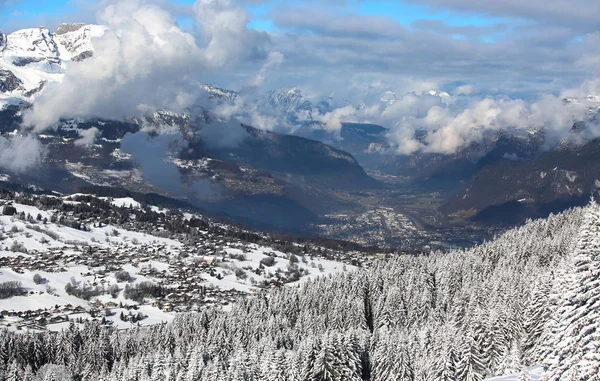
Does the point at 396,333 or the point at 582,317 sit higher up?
the point at 582,317

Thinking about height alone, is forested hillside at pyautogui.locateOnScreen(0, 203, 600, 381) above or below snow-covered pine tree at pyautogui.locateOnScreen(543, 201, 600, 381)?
below

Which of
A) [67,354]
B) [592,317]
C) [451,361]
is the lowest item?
[67,354]

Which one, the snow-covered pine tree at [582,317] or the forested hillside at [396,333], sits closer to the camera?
the snow-covered pine tree at [582,317]

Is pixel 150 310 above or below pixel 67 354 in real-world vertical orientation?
below

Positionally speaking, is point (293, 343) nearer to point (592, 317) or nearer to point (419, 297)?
point (419, 297)

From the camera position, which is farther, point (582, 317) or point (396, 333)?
point (396, 333)

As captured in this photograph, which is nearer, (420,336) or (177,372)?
(177,372)

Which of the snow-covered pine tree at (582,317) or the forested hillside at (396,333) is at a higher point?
the snow-covered pine tree at (582,317)

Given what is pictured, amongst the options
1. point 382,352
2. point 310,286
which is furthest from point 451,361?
point 310,286
